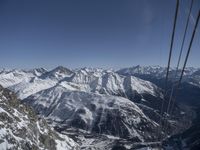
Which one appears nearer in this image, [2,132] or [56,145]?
[2,132]

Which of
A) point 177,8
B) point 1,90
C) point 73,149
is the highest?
point 177,8

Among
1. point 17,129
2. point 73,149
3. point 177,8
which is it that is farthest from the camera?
point 73,149

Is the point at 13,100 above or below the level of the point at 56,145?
above

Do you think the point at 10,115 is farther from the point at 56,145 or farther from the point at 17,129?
the point at 56,145

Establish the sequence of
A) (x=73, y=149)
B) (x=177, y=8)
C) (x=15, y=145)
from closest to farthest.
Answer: (x=177, y=8) < (x=15, y=145) < (x=73, y=149)

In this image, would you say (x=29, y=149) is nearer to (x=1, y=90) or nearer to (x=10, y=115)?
(x=10, y=115)

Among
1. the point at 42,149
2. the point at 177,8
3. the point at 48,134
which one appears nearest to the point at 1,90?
the point at 48,134

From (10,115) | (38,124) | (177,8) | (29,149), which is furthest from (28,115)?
(177,8)
